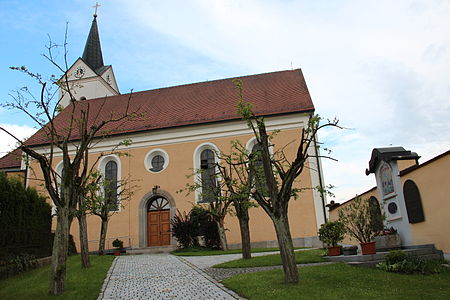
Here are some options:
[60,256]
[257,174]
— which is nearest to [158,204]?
[257,174]

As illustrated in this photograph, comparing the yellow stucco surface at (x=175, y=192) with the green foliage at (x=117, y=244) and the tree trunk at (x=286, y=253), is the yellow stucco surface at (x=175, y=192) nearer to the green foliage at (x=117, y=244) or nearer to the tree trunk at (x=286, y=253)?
the green foliage at (x=117, y=244)

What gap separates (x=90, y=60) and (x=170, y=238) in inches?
882

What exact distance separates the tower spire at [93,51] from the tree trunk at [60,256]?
29951 mm

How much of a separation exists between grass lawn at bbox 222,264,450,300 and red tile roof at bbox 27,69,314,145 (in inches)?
549

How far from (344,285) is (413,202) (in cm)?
477

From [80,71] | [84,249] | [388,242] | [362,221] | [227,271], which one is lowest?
[227,271]

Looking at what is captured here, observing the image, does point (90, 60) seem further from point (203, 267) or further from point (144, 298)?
point (144, 298)

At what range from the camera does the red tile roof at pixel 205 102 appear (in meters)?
22.8

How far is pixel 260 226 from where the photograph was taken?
20.6 meters

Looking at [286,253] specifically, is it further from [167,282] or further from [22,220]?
[22,220]

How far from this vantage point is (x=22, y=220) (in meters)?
13.0

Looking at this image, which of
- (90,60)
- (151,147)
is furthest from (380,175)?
(90,60)

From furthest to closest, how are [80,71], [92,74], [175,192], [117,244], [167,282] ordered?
[80,71] → [92,74] → [175,192] → [117,244] → [167,282]

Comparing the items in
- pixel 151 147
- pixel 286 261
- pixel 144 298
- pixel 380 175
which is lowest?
Answer: pixel 144 298
